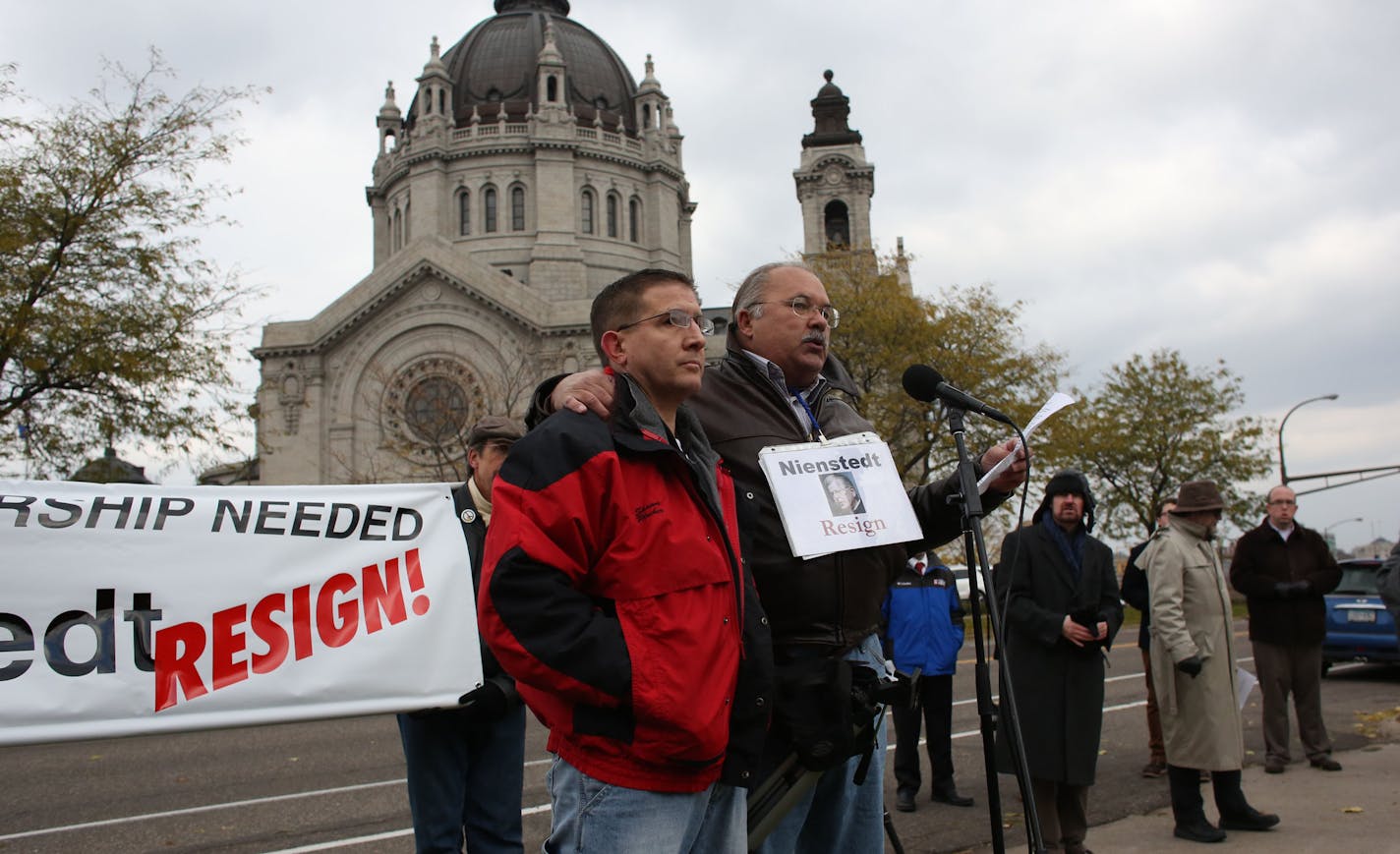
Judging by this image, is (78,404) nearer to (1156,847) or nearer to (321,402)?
(1156,847)

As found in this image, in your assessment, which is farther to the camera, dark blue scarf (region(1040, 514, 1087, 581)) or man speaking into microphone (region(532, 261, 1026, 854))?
dark blue scarf (region(1040, 514, 1087, 581))

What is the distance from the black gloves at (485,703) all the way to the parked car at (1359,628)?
13030mm

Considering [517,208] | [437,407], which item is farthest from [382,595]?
[517,208]

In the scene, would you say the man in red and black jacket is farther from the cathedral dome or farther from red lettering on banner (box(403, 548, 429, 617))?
the cathedral dome

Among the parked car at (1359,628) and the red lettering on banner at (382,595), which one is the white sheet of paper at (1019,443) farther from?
the parked car at (1359,628)

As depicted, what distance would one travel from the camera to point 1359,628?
15.0 meters

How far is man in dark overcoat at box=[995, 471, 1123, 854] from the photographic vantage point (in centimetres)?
640

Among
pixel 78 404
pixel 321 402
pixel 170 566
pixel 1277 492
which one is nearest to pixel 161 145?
pixel 78 404

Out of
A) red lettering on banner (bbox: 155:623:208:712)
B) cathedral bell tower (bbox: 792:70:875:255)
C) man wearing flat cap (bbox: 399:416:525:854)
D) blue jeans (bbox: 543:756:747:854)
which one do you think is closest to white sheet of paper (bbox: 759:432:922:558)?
blue jeans (bbox: 543:756:747:854)

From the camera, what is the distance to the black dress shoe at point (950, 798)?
8094 mm

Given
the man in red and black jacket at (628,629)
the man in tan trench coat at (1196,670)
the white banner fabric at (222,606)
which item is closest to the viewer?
the man in red and black jacket at (628,629)

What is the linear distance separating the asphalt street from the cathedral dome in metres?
62.3

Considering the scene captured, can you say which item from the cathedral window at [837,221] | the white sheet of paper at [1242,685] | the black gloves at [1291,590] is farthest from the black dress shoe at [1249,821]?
the cathedral window at [837,221]

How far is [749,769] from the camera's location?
122 inches
